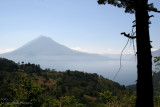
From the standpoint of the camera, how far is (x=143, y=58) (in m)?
4.22

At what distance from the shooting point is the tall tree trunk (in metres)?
4.08

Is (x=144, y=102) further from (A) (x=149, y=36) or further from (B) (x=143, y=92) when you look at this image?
(A) (x=149, y=36)

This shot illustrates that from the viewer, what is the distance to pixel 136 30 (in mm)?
4551

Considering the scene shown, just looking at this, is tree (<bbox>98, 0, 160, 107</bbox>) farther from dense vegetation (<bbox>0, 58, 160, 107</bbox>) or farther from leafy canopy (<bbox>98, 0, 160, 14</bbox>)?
dense vegetation (<bbox>0, 58, 160, 107</bbox>)

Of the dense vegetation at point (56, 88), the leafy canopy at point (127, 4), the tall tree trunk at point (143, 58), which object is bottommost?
the dense vegetation at point (56, 88)

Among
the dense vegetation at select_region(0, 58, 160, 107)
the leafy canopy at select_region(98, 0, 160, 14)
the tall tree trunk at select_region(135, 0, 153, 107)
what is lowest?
the dense vegetation at select_region(0, 58, 160, 107)

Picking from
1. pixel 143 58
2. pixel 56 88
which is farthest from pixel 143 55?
pixel 56 88

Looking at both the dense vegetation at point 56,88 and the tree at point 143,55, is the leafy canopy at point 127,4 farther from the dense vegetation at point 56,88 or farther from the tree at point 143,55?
the dense vegetation at point 56,88

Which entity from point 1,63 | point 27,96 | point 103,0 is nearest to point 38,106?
point 27,96

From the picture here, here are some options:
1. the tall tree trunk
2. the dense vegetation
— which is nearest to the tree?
the tall tree trunk

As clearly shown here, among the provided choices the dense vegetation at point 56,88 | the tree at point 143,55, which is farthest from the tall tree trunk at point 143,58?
the dense vegetation at point 56,88

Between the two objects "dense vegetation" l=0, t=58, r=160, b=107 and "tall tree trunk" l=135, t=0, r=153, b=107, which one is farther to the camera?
"dense vegetation" l=0, t=58, r=160, b=107

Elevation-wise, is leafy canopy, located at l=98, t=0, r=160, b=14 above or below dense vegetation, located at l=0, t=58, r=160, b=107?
above

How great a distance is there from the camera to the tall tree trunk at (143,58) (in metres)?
4.08
